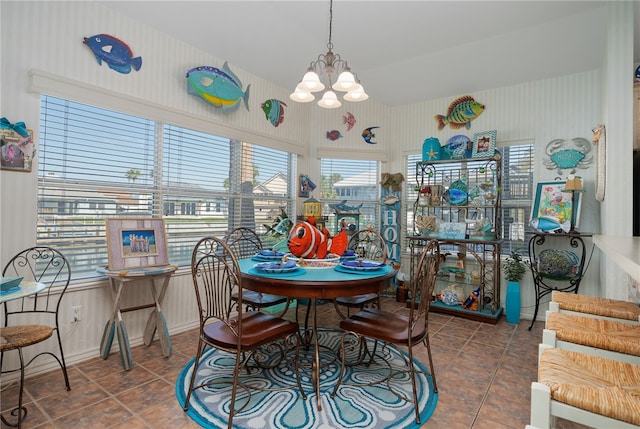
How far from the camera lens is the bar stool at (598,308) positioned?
5.82ft

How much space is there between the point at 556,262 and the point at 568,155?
1198mm

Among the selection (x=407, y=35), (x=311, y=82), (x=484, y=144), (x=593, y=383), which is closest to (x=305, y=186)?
(x=407, y=35)

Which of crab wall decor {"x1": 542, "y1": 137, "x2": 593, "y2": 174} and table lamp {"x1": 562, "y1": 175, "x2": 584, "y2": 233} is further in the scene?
crab wall decor {"x1": 542, "y1": 137, "x2": 593, "y2": 174}

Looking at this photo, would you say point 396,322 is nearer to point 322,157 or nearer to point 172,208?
point 172,208

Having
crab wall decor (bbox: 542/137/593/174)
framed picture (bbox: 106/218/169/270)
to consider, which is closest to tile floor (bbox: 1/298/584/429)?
framed picture (bbox: 106/218/169/270)

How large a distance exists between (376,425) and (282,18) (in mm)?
3473

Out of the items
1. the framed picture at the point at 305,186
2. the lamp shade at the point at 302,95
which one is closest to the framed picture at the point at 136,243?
the lamp shade at the point at 302,95

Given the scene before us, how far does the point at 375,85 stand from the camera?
4465 mm

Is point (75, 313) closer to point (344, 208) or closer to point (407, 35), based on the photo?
point (344, 208)

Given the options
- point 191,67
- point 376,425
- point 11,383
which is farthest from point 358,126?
point 11,383

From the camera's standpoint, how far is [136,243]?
271 cm

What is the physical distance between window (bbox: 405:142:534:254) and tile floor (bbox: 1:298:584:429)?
1.33 meters

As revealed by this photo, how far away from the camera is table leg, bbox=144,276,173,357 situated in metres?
2.62

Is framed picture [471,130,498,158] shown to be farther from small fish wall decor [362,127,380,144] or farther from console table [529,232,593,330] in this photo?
small fish wall decor [362,127,380,144]
